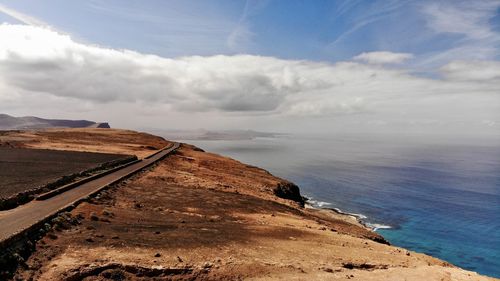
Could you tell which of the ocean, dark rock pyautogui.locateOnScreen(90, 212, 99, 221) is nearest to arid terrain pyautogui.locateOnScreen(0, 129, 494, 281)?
dark rock pyautogui.locateOnScreen(90, 212, 99, 221)

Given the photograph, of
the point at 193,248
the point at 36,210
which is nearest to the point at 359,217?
the point at 193,248

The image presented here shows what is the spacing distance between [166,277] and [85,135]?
78.4 metres

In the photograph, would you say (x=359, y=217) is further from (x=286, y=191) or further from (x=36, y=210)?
(x=36, y=210)

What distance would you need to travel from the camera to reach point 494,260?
46938mm

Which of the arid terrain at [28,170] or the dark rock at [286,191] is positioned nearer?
the arid terrain at [28,170]

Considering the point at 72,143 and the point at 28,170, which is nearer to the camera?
the point at 28,170

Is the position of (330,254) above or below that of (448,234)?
above

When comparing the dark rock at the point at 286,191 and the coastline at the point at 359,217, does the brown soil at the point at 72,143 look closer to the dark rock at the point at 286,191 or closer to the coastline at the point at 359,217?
the dark rock at the point at 286,191

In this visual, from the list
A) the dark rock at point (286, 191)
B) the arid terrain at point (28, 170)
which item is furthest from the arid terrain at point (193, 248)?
the dark rock at point (286, 191)

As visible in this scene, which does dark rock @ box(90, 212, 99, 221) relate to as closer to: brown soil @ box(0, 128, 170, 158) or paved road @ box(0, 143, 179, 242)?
paved road @ box(0, 143, 179, 242)

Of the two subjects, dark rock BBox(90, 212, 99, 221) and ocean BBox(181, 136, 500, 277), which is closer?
dark rock BBox(90, 212, 99, 221)

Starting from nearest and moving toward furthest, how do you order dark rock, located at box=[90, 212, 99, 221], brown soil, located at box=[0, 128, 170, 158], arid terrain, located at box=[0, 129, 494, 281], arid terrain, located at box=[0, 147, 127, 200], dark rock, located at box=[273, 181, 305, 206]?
1. arid terrain, located at box=[0, 129, 494, 281]
2. dark rock, located at box=[90, 212, 99, 221]
3. arid terrain, located at box=[0, 147, 127, 200]
4. dark rock, located at box=[273, 181, 305, 206]
5. brown soil, located at box=[0, 128, 170, 158]

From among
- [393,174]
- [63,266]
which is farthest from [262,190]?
[393,174]

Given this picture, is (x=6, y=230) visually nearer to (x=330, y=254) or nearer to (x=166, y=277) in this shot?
(x=166, y=277)
